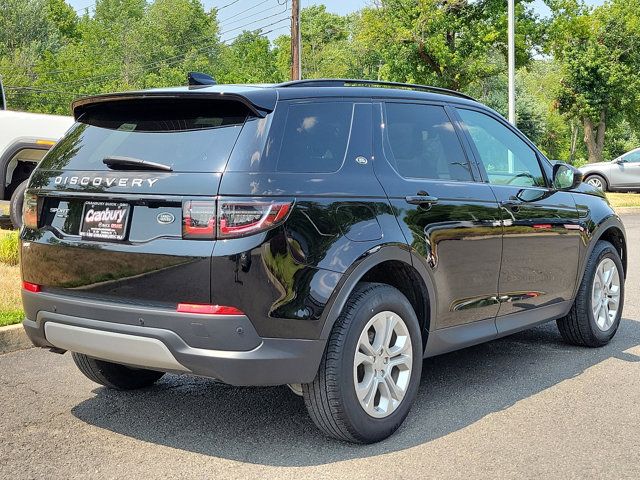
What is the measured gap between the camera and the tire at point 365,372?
3973 millimetres

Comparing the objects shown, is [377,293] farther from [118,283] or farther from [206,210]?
[118,283]

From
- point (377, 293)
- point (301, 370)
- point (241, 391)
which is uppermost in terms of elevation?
point (377, 293)

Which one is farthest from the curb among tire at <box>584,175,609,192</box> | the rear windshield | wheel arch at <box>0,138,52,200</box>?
tire at <box>584,175,609,192</box>

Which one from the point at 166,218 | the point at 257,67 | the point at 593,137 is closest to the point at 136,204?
the point at 166,218

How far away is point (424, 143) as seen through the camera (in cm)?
484

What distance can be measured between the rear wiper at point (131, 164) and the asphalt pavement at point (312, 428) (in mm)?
1396

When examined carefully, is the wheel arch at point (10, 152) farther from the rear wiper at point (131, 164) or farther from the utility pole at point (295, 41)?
the utility pole at point (295, 41)

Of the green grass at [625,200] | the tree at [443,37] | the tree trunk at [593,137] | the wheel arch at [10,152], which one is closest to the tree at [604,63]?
the tree trunk at [593,137]

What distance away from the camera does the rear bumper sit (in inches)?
147

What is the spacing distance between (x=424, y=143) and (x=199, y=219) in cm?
167

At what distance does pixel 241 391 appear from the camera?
514 cm

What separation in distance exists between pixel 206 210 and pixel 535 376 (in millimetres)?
2836

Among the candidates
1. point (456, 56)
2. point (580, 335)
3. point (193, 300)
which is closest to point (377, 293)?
point (193, 300)

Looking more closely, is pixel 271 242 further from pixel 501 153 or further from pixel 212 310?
pixel 501 153
